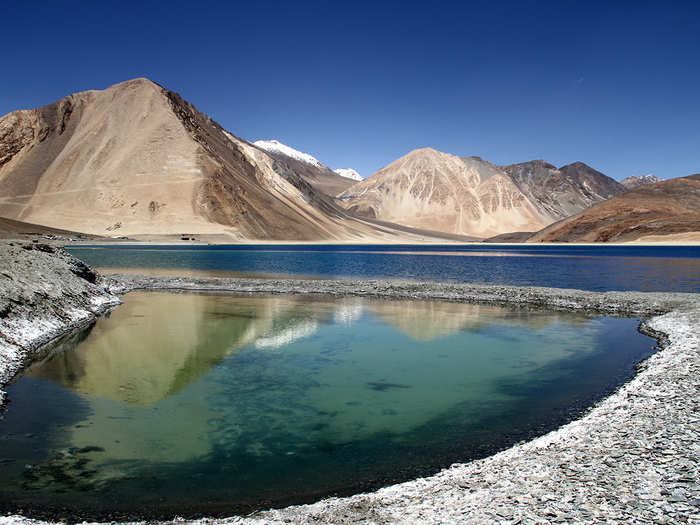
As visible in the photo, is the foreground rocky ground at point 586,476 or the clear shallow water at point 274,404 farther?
the clear shallow water at point 274,404

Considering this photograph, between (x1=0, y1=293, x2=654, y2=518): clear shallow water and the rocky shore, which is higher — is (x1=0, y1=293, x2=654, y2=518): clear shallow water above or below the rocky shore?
below

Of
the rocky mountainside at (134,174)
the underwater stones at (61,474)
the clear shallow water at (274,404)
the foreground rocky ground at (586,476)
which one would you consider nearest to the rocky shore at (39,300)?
the foreground rocky ground at (586,476)

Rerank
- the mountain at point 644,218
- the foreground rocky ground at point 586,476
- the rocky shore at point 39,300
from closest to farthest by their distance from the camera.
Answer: the foreground rocky ground at point 586,476 < the rocky shore at point 39,300 < the mountain at point 644,218

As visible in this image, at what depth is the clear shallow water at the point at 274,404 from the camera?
22.1 feet

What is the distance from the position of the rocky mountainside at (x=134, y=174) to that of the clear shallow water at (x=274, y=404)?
88.9m

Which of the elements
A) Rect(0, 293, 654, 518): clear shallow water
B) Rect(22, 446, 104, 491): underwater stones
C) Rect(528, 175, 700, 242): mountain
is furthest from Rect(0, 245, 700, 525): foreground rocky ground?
Rect(528, 175, 700, 242): mountain

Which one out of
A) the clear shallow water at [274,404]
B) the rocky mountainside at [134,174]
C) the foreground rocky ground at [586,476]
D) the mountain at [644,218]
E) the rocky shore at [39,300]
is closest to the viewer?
the foreground rocky ground at [586,476]

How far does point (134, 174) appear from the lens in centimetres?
10838

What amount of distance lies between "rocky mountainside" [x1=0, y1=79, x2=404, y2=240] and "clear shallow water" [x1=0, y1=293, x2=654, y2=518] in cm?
8887

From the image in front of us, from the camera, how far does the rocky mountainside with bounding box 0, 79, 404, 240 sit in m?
103

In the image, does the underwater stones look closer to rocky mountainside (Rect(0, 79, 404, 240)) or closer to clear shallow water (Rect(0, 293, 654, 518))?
clear shallow water (Rect(0, 293, 654, 518))

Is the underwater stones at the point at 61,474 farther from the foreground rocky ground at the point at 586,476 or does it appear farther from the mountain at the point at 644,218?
the mountain at the point at 644,218

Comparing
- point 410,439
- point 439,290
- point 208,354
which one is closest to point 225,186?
point 439,290

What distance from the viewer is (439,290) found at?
27.6 m
